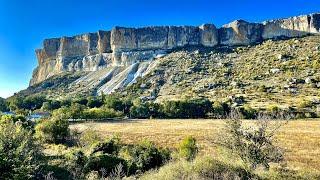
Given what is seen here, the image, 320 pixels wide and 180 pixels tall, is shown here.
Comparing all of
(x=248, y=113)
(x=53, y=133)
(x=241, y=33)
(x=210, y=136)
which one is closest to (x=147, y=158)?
(x=210, y=136)

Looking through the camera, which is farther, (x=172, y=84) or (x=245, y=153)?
(x=172, y=84)

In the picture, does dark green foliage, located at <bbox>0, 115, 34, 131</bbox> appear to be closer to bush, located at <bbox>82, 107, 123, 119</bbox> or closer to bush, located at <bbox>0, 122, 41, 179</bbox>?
bush, located at <bbox>82, 107, 123, 119</bbox>

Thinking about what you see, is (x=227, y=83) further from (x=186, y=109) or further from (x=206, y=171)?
(x=206, y=171)

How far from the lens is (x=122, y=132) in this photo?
7581cm

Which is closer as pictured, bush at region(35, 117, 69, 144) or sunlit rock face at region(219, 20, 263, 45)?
bush at region(35, 117, 69, 144)

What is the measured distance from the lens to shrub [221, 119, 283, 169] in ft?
105

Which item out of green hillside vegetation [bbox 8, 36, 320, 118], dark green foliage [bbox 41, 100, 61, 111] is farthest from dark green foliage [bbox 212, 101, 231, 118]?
dark green foliage [bbox 41, 100, 61, 111]

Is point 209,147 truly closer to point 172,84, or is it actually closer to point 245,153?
point 245,153

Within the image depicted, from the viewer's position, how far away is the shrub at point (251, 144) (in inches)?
1266

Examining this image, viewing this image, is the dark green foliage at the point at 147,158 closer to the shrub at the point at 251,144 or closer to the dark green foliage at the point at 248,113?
the shrub at the point at 251,144

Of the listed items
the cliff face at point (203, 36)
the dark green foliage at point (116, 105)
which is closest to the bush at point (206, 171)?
the dark green foliage at point (116, 105)

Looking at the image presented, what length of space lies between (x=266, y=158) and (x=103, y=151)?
2026 centimetres

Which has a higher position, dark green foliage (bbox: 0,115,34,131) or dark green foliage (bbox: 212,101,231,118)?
dark green foliage (bbox: 212,101,231,118)

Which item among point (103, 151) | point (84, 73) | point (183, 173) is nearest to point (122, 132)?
point (103, 151)
